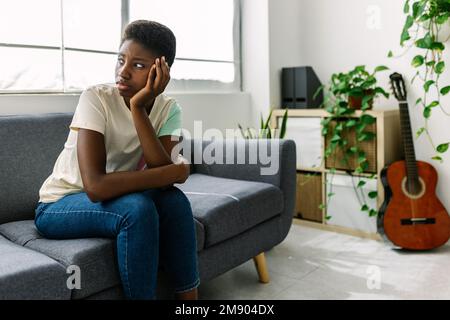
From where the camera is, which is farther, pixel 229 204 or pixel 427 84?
pixel 427 84

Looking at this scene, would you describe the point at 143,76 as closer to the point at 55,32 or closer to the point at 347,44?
the point at 55,32

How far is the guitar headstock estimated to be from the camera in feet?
8.75

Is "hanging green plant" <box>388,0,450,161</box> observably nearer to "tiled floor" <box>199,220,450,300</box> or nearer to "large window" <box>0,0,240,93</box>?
"tiled floor" <box>199,220,450,300</box>

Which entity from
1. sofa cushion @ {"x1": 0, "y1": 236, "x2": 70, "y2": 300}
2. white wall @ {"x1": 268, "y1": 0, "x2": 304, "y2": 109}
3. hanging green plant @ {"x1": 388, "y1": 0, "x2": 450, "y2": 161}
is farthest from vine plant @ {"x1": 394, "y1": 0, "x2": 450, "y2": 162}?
sofa cushion @ {"x1": 0, "y1": 236, "x2": 70, "y2": 300}

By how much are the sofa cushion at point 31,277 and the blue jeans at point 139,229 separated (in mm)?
144

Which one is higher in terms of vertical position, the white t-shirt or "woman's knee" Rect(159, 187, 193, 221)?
the white t-shirt

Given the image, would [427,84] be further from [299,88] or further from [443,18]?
[299,88]

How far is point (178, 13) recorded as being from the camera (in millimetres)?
2838

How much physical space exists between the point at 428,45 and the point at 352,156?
75 cm

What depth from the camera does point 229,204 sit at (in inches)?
72.0

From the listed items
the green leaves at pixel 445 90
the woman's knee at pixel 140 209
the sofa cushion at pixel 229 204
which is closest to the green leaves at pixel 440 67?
the green leaves at pixel 445 90

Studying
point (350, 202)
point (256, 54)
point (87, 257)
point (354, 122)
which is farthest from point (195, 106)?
point (87, 257)
